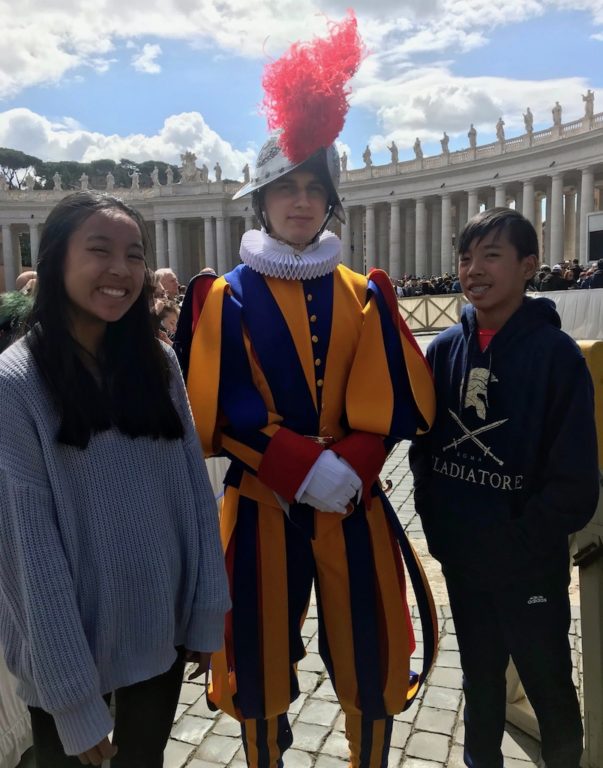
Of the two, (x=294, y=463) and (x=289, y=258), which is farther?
(x=289, y=258)

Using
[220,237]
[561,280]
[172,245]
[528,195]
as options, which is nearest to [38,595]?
[561,280]

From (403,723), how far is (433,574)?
1.67m

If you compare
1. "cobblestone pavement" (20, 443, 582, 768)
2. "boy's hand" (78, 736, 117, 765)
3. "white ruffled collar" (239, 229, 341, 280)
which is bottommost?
"cobblestone pavement" (20, 443, 582, 768)

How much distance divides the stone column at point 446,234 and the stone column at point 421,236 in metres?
1.36

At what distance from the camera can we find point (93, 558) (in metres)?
1.68

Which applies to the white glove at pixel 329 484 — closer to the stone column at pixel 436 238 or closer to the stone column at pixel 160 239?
the stone column at pixel 436 238

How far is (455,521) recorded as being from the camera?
2311 mm

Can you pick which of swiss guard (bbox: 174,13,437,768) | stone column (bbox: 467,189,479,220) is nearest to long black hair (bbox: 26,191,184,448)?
swiss guard (bbox: 174,13,437,768)

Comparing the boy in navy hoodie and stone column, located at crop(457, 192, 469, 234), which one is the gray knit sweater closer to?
the boy in navy hoodie

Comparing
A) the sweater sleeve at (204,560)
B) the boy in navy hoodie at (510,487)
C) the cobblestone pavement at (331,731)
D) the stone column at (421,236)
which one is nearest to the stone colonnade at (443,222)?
the stone column at (421,236)

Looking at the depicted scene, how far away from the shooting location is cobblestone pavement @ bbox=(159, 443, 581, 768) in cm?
280

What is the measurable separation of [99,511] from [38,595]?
26cm

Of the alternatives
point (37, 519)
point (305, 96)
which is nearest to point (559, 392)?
point (305, 96)

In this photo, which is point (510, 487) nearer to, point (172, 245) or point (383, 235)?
point (383, 235)
